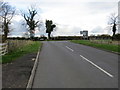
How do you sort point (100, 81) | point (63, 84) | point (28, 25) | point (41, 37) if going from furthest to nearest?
1. point (41, 37)
2. point (28, 25)
3. point (100, 81)
4. point (63, 84)

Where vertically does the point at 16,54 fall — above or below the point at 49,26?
below

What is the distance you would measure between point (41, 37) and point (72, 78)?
86.5 meters

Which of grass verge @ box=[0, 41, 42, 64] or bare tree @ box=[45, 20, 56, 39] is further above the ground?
bare tree @ box=[45, 20, 56, 39]

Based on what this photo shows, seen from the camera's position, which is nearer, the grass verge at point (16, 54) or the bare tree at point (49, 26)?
the grass verge at point (16, 54)

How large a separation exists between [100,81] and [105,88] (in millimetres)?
1205

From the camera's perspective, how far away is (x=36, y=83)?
8.60 meters

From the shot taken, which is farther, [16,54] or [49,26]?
[49,26]

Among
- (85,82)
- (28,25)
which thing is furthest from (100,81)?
(28,25)

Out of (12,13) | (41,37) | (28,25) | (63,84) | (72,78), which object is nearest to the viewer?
(63,84)

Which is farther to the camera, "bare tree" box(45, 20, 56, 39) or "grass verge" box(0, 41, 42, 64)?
"bare tree" box(45, 20, 56, 39)

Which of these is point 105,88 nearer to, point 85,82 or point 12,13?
point 85,82

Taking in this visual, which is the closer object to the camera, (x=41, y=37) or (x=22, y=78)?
(x=22, y=78)

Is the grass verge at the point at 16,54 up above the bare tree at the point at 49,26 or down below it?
below

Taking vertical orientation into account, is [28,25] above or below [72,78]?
above
